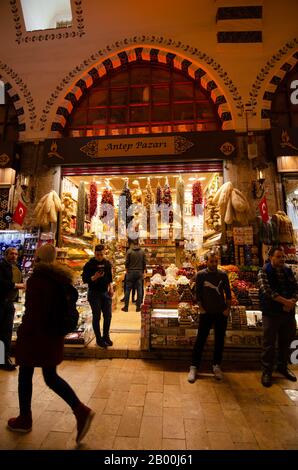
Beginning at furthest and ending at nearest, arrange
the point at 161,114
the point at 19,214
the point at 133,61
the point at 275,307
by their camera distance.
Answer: the point at 133,61 → the point at 161,114 → the point at 19,214 → the point at 275,307

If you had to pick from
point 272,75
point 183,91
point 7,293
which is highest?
point 183,91

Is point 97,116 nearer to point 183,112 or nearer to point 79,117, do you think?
point 79,117

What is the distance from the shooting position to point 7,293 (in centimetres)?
364

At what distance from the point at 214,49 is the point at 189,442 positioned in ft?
26.1

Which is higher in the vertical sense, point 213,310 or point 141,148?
point 141,148

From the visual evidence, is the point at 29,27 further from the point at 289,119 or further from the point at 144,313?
the point at 144,313

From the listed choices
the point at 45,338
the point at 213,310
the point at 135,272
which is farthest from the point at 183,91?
the point at 45,338

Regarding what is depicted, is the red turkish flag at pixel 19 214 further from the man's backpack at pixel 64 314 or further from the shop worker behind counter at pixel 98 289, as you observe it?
the man's backpack at pixel 64 314

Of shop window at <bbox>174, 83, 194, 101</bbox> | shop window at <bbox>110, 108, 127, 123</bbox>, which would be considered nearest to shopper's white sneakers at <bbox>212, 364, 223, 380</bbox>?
shop window at <bbox>110, 108, 127, 123</bbox>

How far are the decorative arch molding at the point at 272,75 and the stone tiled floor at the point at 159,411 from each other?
18.8 feet

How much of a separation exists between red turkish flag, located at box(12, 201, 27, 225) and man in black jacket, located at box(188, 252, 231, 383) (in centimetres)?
437

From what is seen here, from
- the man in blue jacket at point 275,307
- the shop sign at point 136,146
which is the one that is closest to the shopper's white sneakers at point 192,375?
the man in blue jacket at point 275,307

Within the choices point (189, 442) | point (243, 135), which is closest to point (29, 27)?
point (243, 135)

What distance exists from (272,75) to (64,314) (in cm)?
717
